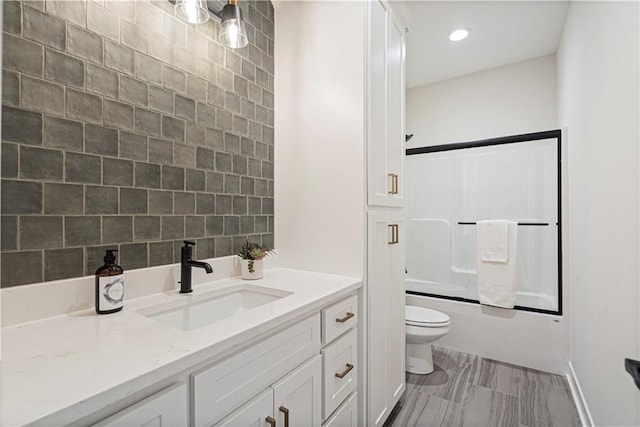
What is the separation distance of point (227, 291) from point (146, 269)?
0.32 meters

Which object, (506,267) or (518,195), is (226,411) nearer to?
(506,267)

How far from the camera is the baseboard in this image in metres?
1.62

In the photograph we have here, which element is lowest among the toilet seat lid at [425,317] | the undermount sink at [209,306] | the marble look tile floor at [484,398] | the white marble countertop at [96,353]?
the marble look tile floor at [484,398]

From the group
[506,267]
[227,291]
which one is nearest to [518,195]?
[506,267]

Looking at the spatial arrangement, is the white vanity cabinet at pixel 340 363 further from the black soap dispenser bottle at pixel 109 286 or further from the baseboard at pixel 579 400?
the baseboard at pixel 579 400

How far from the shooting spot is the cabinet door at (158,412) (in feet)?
1.91

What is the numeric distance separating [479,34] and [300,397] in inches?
110

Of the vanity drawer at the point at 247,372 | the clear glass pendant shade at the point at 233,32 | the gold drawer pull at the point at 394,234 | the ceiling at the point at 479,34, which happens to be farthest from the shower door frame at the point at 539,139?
the clear glass pendant shade at the point at 233,32

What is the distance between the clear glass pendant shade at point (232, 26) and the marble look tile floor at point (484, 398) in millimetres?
2038

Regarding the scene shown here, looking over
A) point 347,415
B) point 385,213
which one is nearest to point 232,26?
point 385,213

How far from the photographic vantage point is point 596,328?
1512 mm

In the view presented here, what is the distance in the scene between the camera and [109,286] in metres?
0.95

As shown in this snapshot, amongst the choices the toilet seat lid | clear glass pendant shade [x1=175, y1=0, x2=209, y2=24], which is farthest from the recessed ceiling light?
the toilet seat lid

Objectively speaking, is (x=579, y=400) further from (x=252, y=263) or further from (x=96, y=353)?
(x=96, y=353)
